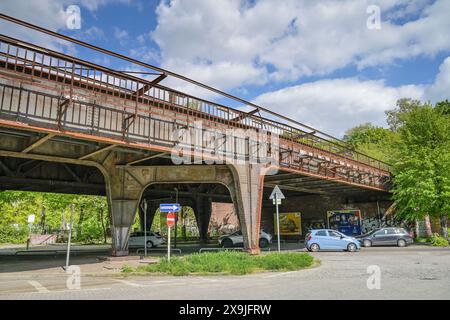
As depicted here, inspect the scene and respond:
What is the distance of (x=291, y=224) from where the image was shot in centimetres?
3897

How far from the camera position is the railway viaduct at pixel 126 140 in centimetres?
1227

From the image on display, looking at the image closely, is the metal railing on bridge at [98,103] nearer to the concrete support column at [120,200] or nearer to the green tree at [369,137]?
the concrete support column at [120,200]

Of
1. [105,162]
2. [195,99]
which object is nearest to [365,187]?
[195,99]

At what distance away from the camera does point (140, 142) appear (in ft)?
46.9

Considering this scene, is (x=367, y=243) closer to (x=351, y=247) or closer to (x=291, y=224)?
(x=351, y=247)

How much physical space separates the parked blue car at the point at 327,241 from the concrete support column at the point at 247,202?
6.44 meters

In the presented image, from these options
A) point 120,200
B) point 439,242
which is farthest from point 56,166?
point 439,242

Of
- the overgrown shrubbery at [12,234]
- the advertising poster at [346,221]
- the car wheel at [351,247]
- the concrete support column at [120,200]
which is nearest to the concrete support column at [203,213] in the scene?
the advertising poster at [346,221]

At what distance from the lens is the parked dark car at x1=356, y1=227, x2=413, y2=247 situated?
27000 mm

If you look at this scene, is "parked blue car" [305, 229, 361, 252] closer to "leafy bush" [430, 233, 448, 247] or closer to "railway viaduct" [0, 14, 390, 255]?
"railway viaduct" [0, 14, 390, 255]

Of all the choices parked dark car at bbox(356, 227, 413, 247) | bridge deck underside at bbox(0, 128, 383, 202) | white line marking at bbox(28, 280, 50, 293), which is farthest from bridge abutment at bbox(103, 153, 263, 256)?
parked dark car at bbox(356, 227, 413, 247)

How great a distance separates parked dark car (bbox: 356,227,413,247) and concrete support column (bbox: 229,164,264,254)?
1338 cm
